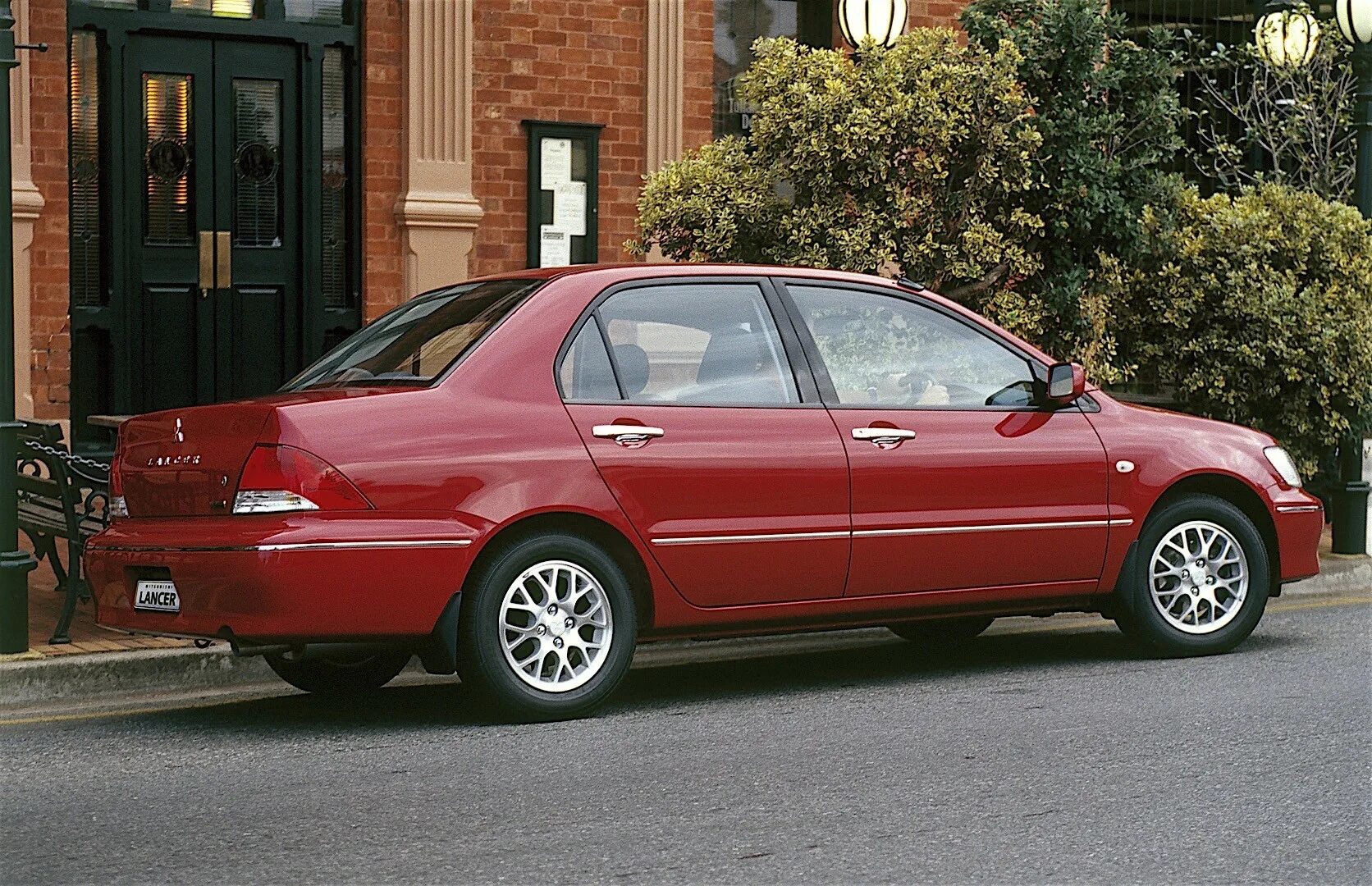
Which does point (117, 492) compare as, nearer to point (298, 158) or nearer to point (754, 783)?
point (754, 783)

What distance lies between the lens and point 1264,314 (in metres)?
11.0

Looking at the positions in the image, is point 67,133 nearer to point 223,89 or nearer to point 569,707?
point 223,89

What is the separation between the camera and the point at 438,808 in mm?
5523

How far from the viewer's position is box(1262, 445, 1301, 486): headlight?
8.46 m

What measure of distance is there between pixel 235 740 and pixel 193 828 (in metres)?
1.36

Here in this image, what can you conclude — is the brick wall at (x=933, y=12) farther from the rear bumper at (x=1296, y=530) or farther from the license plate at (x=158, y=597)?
the license plate at (x=158, y=597)

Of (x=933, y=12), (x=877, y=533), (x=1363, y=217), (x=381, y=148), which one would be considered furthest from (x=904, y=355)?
(x=933, y=12)

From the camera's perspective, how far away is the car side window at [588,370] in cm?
698

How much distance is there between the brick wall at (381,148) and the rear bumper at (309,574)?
831cm

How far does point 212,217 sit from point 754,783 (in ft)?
31.4

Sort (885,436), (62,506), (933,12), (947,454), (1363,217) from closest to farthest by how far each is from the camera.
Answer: (885,436)
(947,454)
(62,506)
(1363,217)
(933,12)

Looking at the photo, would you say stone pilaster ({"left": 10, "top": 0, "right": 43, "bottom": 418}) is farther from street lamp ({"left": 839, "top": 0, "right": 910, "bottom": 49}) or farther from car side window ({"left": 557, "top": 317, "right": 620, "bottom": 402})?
car side window ({"left": 557, "top": 317, "right": 620, "bottom": 402})

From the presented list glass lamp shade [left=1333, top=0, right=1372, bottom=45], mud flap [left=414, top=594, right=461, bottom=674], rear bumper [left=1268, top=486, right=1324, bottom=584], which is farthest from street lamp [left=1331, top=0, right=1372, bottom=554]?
mud flap [left=414, top=594, right=461, bottom=674]

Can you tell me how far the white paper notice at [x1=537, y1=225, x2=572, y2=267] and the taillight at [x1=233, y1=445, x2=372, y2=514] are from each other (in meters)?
9.05
